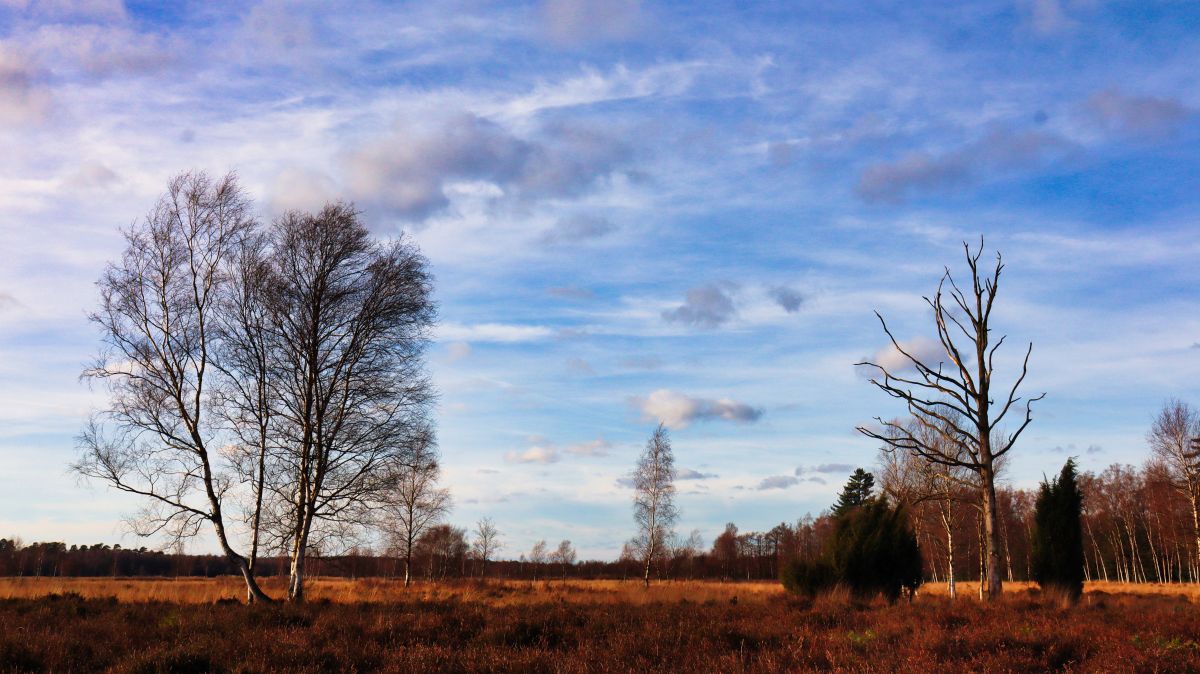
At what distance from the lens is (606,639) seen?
476 inches

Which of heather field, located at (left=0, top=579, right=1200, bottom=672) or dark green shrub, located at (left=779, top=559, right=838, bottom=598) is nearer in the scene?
heather field, located at (left=0, top=579, right=1200, bottom=672)

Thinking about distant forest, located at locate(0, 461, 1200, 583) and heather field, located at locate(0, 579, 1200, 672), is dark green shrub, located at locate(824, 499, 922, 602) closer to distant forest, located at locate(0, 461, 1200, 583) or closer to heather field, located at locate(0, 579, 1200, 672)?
heather field, located at locate(0, 579, 1200, 672)

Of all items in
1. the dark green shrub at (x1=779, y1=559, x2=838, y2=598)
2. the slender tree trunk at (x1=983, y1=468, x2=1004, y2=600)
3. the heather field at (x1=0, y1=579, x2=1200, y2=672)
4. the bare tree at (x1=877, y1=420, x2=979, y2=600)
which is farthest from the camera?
the bare tree at (x1=877, y1=420, x2=979, y2=600)

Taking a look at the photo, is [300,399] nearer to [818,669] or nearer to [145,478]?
[145,478]

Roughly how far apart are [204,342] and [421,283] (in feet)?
18.9

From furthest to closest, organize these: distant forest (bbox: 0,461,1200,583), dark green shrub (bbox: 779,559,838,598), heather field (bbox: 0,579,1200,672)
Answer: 1. distant forest (bbox: 0,461,1200,583)
2. dark green shrub (bbox: 779,559,838,598)
3. heather field (bbox: 0,579,1200,672)

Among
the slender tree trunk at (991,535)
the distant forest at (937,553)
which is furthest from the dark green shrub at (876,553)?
the distant forest at (937,553)

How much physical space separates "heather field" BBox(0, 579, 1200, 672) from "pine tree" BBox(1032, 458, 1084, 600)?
20.5 ft

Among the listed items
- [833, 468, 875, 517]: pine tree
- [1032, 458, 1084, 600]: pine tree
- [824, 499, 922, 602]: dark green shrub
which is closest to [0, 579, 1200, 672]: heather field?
[824, 499, 922, 602]: dark green shrub

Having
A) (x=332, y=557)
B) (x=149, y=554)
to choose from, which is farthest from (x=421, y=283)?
(x=149, y=554)

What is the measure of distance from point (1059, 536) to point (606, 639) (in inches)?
673

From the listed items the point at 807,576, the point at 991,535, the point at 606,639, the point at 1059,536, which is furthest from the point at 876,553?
the point at 606,639

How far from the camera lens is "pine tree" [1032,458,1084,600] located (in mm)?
22125

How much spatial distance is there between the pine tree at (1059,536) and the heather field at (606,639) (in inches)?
246
